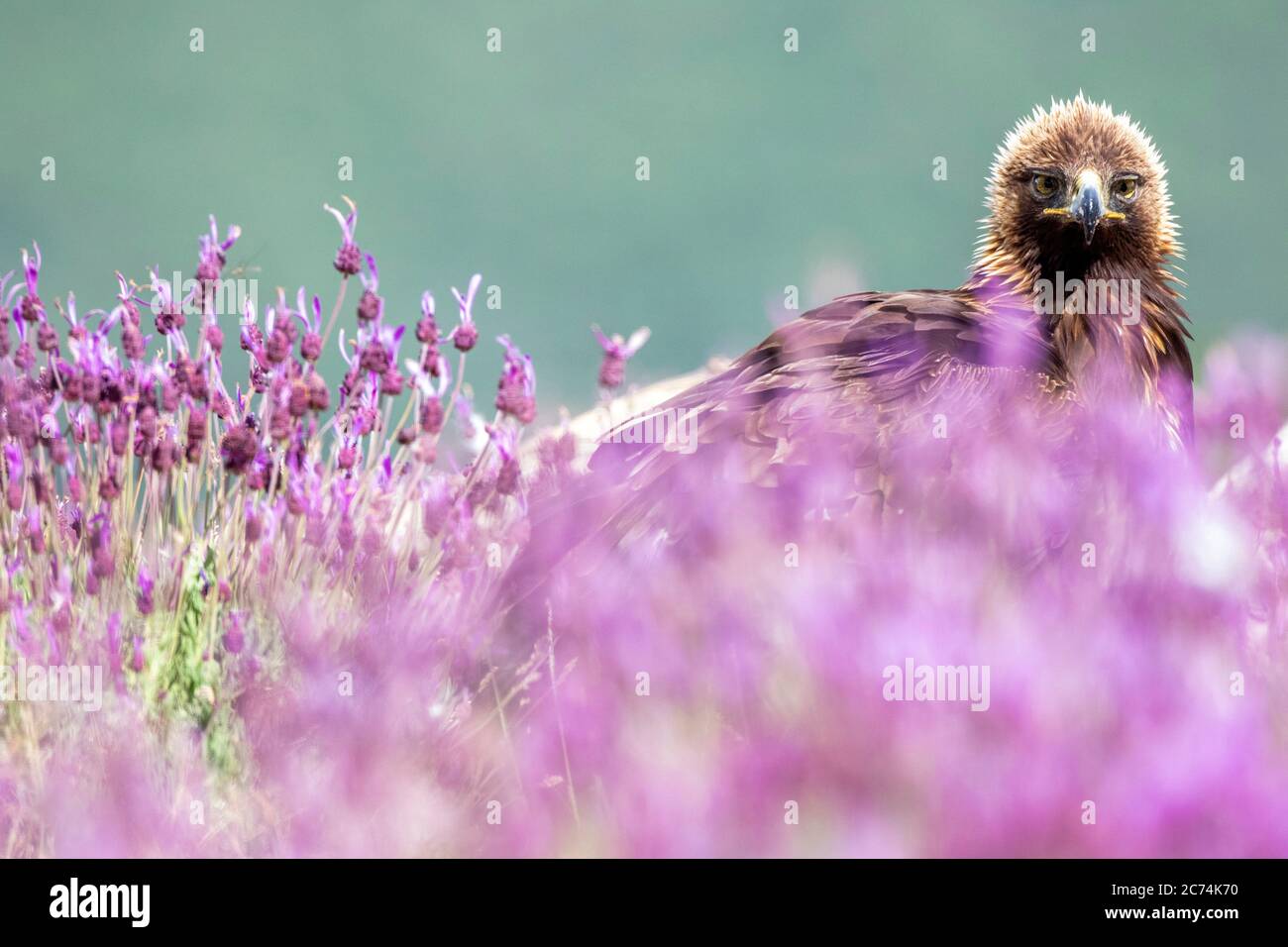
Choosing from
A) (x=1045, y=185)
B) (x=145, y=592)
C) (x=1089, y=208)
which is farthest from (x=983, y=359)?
(x=145, y=592)

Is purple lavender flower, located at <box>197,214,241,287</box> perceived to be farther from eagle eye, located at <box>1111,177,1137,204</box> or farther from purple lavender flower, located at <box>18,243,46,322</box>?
eagle eye, located at <box>1111,177,1137,204</box>

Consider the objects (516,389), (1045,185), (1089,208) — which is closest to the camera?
(516,389)

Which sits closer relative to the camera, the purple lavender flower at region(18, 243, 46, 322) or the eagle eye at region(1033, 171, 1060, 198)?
the purple lavender flower at region(18, 243, 46, 322)

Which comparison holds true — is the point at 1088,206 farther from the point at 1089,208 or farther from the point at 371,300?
the point at 371,300

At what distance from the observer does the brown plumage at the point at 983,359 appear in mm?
3684

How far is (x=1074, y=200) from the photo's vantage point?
502cm

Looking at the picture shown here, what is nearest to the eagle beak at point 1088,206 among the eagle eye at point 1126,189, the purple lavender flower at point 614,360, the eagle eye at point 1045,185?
the eagle eye at point 1045,185

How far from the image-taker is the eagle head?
17.1 ft

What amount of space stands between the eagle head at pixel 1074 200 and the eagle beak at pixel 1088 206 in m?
0.03

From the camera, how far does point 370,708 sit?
2.44 m

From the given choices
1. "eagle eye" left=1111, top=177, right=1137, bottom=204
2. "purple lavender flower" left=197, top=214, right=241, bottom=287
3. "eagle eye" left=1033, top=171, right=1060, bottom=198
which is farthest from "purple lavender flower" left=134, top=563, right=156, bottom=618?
"eagle eye" left=1111, top=177, right=1137, bottom=204

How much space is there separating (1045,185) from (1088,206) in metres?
0.46
